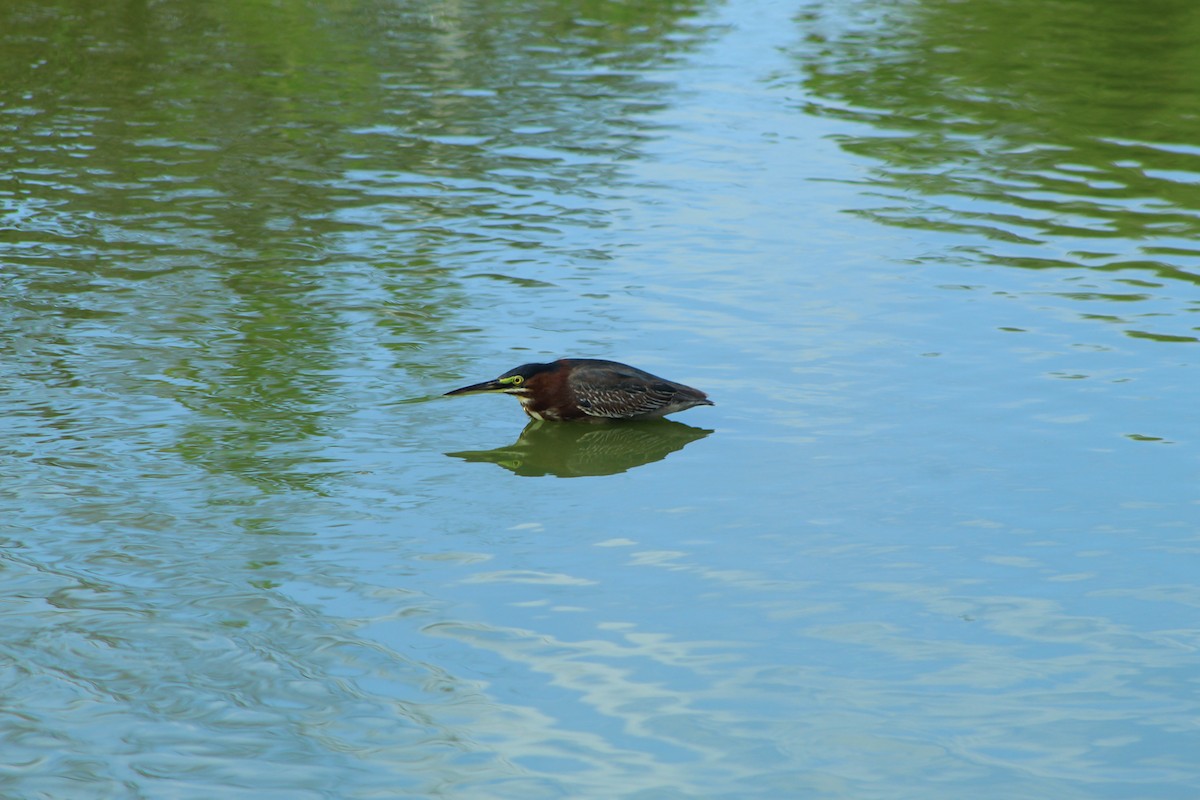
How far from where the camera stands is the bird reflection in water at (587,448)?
11258 millimetres

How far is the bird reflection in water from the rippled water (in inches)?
1.6

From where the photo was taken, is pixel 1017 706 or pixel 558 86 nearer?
pixel 1017 706

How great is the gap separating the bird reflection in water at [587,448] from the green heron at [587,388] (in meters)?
0.26

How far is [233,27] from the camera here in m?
28.5

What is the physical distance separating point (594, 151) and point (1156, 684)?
13425 mm

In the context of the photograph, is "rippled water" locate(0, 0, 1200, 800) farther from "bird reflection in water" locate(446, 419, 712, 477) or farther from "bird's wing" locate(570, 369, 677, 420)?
"bird's wing" locate(570, 369, 677, 420)

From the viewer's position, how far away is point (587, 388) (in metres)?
11.6

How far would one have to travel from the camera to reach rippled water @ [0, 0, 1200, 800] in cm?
758

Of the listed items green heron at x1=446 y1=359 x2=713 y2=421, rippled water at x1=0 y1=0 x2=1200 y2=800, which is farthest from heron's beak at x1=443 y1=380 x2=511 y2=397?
rippled water at x1=0 y1=0 x2=1200 y2=800

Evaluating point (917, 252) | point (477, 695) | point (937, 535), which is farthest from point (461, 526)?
point (917, 252)

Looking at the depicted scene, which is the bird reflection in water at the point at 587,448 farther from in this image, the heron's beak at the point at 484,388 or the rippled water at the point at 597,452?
the heron's beak at the point at 484,388

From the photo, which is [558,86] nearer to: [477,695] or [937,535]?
[937,535]

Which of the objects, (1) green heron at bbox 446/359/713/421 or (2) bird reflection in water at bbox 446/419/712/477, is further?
(1) green heron at bbox 446/359/713/421

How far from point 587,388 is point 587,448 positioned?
1.53 ft
